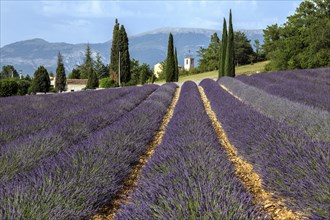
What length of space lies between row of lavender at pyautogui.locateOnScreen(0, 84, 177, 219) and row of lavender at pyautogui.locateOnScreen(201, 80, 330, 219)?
138 cm

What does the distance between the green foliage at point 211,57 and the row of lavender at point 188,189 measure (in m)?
54.4

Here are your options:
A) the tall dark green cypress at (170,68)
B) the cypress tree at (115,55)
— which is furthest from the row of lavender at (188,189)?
the cypress tree at (115,55)

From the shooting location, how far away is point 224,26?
2839 cm

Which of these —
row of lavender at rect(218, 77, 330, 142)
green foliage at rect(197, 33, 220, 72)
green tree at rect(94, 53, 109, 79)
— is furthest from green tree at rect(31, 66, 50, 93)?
green tree at rect(94, 53, 109, 79)

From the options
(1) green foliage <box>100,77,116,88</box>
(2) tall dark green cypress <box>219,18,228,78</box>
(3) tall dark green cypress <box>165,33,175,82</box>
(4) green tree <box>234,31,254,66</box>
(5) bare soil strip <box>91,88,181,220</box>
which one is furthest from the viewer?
(4) green tree <box>234,31,254,66</box>

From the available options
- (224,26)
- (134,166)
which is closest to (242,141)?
(134,166)

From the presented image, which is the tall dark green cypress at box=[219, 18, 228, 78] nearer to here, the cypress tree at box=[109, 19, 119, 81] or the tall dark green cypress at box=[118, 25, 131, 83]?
the tall dark green cypress at box=[118, 25, 131, 83]

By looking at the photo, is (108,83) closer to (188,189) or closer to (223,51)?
(223,51)

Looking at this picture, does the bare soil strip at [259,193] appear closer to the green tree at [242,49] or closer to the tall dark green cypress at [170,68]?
the tall dark green cypress at [170,68]

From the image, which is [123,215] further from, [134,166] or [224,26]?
[224,26]

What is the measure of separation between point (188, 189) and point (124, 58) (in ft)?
119

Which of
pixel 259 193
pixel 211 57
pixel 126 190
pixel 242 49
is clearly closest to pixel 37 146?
pixel 126 190

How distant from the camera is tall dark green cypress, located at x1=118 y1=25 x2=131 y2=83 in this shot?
1451 inches

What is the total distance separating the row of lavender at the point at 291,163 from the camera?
203 cm
